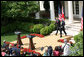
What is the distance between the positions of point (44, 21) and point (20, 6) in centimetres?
355

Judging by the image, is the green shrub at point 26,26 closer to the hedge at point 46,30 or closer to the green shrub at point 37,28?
the green shrub at point 37,28

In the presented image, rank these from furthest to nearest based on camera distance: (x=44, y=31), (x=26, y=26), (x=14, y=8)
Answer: (x=26, y=26)
(x=14, y=8)
(x=44, y=31)

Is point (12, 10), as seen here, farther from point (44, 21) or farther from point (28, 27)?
point (44, 21)

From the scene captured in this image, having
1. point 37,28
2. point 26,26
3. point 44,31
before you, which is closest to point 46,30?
point 44,31

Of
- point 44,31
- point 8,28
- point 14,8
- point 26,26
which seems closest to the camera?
point 44,31

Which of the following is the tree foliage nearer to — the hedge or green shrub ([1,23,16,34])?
green shrub ([1,23,16,34])

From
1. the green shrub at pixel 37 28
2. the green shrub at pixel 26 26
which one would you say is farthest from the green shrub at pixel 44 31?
the green shrub at pixel 26 26

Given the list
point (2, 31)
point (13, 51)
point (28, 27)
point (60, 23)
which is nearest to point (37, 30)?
point (28, 27)

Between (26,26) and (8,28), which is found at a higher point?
(26,26)

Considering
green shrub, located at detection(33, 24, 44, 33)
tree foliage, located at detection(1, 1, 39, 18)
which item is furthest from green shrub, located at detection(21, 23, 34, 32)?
tree foliage, located at detection(1, 1, 39, 18)

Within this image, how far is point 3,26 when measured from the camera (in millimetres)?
18500

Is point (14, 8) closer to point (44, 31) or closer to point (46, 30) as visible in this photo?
point (44, 31)

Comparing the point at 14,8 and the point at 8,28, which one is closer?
the point at 14,8

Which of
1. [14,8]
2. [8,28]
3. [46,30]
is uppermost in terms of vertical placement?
[14,8]
